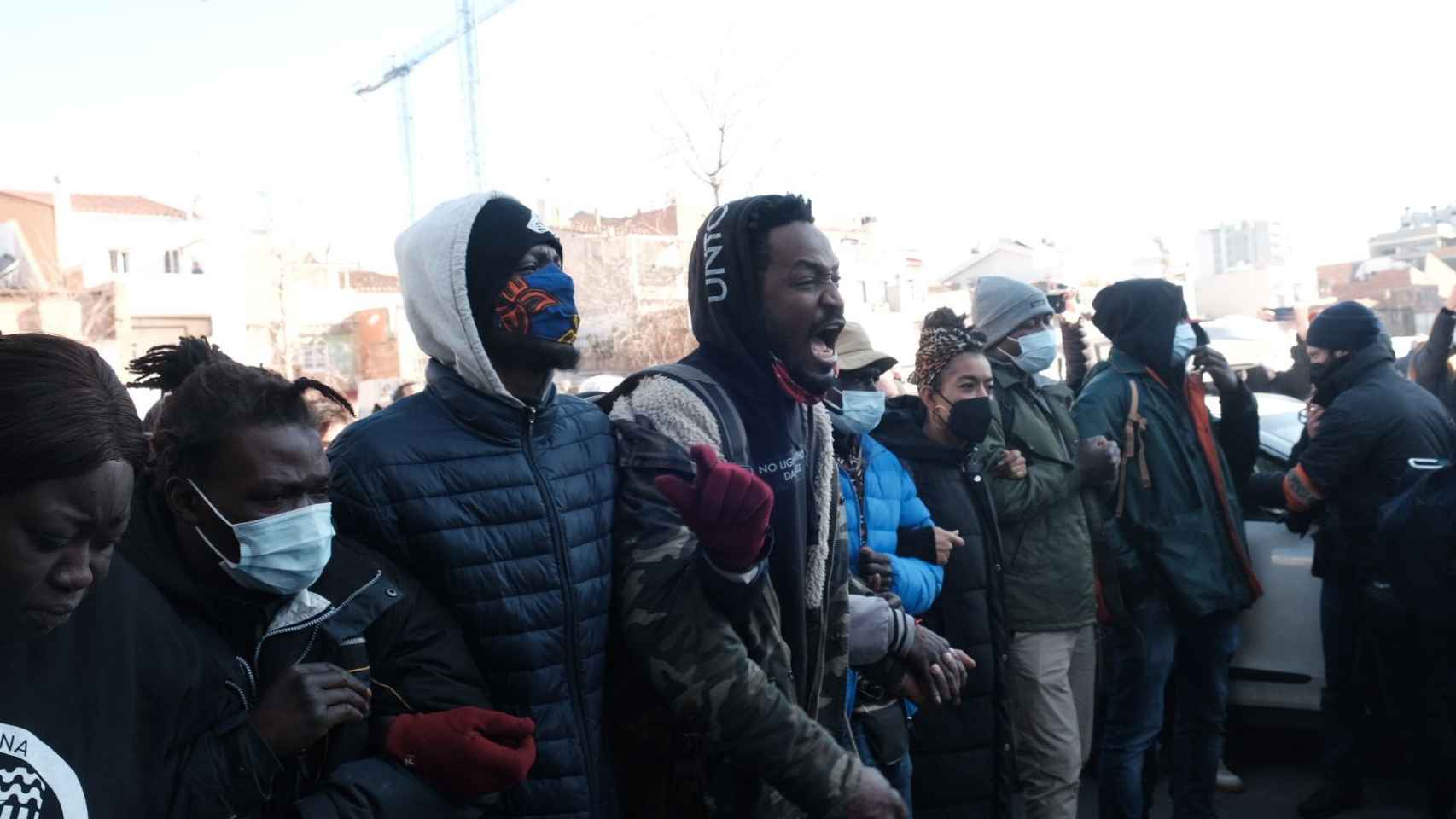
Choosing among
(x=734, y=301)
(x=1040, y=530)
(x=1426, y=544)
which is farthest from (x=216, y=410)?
(x=1426, y=544)

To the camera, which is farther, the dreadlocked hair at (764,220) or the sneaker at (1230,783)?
the sneaker at (1230,783)

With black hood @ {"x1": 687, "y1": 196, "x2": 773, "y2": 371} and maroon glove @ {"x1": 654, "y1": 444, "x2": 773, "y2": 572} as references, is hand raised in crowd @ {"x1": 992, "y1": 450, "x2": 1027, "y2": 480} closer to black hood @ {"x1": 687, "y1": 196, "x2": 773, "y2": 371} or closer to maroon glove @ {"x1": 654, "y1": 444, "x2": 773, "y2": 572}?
black hood @ {"x1": 687, "y1": 196, "x2": 773, "y2": 371}

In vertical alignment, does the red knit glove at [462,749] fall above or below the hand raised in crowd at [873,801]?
above

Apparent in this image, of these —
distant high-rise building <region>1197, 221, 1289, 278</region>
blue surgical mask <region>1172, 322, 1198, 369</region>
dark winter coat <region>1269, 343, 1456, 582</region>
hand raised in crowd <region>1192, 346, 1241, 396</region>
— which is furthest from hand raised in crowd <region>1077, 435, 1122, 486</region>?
distant high-rise building <region>1197, 221, 1289, 278</region>

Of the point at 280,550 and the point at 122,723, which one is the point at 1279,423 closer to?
the point at 280,550

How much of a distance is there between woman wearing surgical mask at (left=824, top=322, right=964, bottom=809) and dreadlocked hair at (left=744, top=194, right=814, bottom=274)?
82cm

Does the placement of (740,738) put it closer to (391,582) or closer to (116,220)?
(391,582)

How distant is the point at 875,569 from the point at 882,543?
26 cm

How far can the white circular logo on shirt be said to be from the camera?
1505 millimetres

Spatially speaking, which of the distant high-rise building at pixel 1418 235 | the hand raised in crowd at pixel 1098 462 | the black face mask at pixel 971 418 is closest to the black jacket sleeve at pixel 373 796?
the black face mask at pixel 971 418

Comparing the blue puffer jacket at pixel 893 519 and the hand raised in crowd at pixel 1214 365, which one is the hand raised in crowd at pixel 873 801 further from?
the hand raised in crowd at pixel 1214 365

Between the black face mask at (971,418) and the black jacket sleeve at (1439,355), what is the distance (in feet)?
12.7

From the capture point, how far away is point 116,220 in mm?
43094

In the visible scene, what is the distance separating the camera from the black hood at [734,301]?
2.67 m
